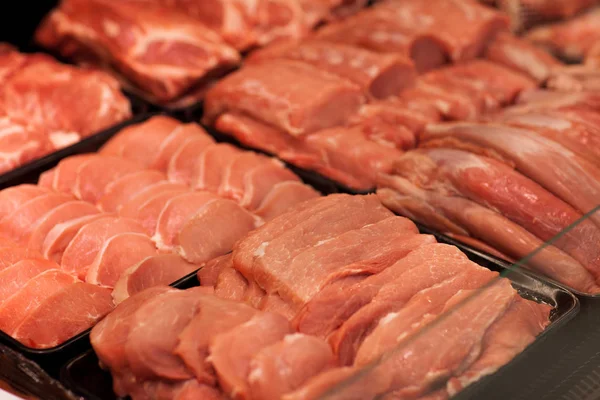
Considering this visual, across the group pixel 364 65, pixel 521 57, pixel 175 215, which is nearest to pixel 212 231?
pixel 175 215

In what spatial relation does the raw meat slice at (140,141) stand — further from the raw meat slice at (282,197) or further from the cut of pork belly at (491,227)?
the cut of pork belly at (491,227)

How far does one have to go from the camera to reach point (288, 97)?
341 cm

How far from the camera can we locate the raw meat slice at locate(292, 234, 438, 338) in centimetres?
207

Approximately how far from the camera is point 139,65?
3.86 metres

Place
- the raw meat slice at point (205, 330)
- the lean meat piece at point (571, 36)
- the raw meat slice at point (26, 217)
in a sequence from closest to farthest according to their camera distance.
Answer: the raw meat slice at point (205, 330), the raw meat slice at point (26, 217), the lean meat piece at point (571, 36)

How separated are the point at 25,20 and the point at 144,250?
257cm

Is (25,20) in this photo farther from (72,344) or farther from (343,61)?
(72,344)

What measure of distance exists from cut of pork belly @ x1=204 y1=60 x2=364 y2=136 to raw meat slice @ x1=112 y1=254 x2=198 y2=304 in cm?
105

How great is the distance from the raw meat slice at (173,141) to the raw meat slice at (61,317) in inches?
39.2

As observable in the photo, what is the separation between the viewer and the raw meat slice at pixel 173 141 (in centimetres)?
330

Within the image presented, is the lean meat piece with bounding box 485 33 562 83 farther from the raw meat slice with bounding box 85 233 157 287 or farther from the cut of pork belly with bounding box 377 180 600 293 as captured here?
the raw meat slice with bounding box 85 233 157 287

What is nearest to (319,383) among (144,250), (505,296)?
(505,296)

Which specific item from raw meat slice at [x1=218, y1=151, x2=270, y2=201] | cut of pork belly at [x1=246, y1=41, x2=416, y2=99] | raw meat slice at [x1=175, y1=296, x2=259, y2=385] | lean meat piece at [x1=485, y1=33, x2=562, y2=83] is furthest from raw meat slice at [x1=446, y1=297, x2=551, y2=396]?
lean meat piece at [x1=485, y1=33, x2=562, y2=83]

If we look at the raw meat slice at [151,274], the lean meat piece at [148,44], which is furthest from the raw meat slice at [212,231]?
the lean meat piece at [148,44]
